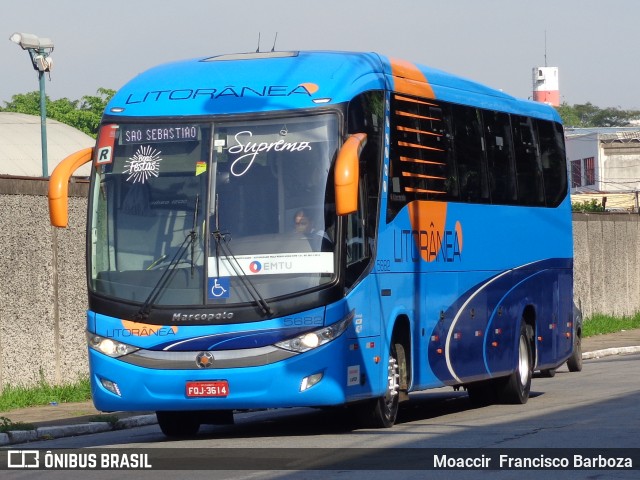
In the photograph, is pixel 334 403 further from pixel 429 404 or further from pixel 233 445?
pixel 429 404

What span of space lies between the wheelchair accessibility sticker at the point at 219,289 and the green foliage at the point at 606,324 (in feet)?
77.4

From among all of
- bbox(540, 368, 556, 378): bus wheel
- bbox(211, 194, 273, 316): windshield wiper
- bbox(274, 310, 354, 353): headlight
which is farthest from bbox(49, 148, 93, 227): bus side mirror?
bbox(540, 368, 556, 378): bus wheel

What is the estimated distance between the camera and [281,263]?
1244 centimetres

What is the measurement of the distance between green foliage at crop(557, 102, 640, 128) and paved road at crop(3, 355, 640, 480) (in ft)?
451

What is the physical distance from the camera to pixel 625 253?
39.7 metres

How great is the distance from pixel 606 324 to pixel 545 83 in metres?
79.5

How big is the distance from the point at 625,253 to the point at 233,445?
2895 cm

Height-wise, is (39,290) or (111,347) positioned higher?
(39,290)

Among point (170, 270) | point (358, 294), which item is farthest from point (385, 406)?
point (170, 270)

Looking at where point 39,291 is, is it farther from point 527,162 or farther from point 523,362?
point 527,162

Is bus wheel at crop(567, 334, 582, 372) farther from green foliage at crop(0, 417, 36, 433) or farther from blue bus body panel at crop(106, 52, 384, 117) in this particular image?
green foliage at crop(0, 417, 36, 433)

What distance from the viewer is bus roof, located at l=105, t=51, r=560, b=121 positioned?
12922mm

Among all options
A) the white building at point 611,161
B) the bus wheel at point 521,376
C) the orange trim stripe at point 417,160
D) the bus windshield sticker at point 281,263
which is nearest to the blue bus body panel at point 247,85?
the orange trim stripe at point 417,160

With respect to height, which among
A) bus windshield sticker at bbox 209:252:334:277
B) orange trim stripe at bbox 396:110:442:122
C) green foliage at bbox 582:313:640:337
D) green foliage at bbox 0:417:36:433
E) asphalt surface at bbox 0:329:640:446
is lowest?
green foliage at bbox 582:313:640:337
